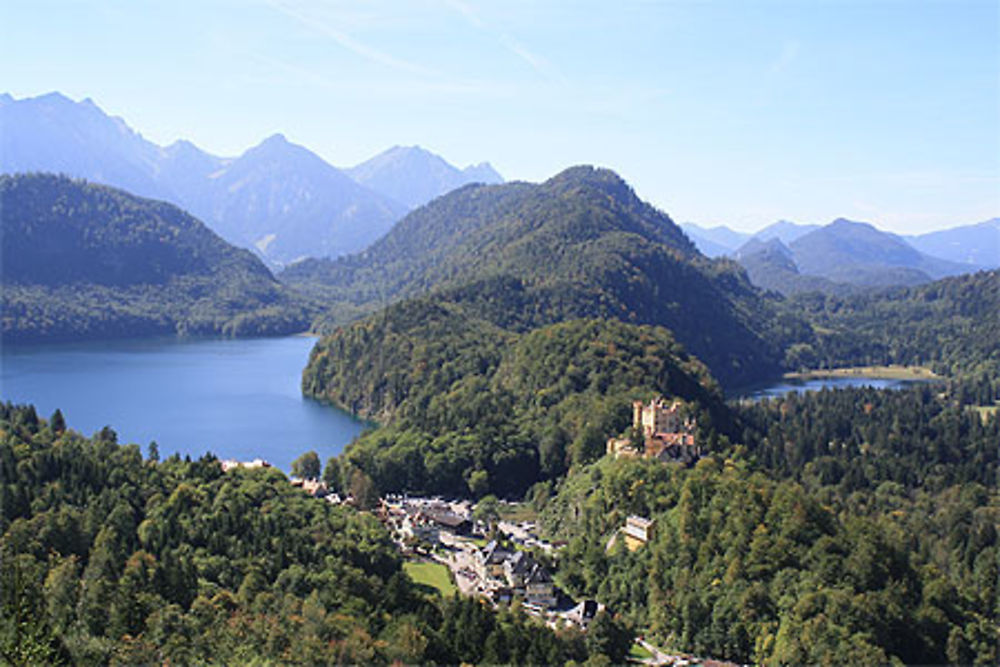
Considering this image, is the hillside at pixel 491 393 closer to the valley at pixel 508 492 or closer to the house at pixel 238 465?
the valley at pixel 508 492

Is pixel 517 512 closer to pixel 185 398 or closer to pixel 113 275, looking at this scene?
pixel 185 398

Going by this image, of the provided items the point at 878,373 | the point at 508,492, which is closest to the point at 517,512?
the point at 508,492

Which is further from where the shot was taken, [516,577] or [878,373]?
[878,373]

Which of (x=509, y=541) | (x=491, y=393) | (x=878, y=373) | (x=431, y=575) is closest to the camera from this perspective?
(x=431, y=575)

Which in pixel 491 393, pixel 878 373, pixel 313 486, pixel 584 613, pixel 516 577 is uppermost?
pixel 491 393

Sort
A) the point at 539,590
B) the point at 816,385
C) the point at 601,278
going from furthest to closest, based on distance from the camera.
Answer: the point at 601,278 → the point at 816,385 → the point at 539,590

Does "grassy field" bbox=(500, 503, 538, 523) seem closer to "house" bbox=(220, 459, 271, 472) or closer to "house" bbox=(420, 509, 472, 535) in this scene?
"house" bbox=(420, 509, 472, 535)

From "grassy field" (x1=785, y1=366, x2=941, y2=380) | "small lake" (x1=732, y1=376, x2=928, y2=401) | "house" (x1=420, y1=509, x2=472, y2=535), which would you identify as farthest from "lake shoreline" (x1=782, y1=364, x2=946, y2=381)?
"house" (x1=420, y1=509, x2=472, y2=535)

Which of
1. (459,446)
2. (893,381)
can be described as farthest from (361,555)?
(893,381)
